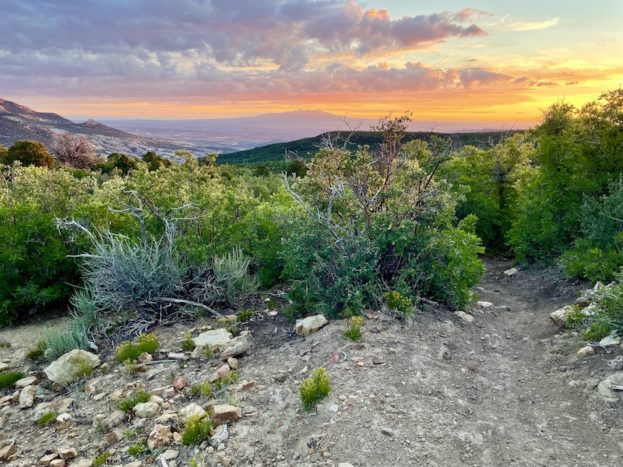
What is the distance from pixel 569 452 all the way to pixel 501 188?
1709cm

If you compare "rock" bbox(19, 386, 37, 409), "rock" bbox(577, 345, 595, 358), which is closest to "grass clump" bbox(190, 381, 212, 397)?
"rock" bbox(19, 386, 37, 409)

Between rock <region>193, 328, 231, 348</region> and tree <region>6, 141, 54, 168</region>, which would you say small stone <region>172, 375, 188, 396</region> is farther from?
tree <region>6, 141, 54, 168</region>

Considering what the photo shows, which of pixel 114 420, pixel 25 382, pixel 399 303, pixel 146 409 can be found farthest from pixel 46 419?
pixel 399 303

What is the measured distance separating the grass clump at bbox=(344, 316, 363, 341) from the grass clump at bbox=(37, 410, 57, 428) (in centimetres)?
441

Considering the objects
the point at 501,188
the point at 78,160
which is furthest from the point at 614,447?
the point at 78,160

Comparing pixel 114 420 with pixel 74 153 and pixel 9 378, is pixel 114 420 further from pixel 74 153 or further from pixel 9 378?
pixel 74 153

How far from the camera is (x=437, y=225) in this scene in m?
9.93

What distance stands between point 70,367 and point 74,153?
5110 cm

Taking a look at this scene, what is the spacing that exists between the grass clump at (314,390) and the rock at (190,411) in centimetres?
129

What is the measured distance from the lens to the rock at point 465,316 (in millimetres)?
9367

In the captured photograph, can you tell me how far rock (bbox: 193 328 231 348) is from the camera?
27.1ft

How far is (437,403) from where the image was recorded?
6.09 m

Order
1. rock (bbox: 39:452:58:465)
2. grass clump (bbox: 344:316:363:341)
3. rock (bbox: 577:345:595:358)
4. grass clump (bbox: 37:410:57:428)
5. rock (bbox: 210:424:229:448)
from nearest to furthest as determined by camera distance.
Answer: rock (bbox: 210:424:229:448), rock (bbox: 39:452:58:465), grass clump (bbox: 37:410:57:428), rock (bbox: 577:345:595:358), grass clump (bbox: 344:316:363:341)

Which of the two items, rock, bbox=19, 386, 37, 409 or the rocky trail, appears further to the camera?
rock, bbox=19, 386, 37, 409
